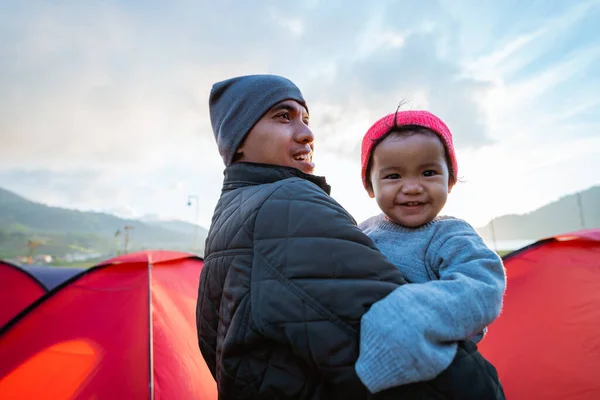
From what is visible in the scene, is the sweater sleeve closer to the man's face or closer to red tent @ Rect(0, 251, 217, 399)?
the man's face

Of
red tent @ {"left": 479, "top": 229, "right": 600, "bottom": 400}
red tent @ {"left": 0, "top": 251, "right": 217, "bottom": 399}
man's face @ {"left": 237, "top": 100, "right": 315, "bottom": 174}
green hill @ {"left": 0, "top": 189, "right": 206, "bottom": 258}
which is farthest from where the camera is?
green hill @ {"left": 0, "top": 189, "right": 206, "bottom": 258}

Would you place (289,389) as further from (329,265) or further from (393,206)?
(393,206)

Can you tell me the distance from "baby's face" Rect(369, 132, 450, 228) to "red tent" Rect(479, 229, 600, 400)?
8.40 feet

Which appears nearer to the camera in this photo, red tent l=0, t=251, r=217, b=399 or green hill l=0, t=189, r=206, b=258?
red tent l=0, t=251, r=217, b=399

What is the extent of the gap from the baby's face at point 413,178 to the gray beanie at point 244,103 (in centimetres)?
64

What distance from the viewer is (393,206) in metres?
1.72

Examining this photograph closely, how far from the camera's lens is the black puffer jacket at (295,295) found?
1.02 metres

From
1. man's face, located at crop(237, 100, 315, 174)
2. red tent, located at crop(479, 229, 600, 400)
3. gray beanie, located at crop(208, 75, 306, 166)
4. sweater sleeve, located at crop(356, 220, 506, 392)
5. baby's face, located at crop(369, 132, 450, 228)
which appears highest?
gray beanie, located at crop(208, 75, 306, 166)

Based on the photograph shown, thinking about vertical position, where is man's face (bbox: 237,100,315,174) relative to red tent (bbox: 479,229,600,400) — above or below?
above

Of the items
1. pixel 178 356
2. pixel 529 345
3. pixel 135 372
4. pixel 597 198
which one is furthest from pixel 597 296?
pixel 597 198

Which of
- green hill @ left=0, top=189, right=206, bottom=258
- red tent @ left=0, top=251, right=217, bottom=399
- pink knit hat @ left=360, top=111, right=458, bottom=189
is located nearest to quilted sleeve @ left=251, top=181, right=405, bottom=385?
pink knit hat @ left=360, top=111, right=458, bottom=189

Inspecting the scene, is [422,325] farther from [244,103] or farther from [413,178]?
[244,103]

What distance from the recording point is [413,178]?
168 centimetres

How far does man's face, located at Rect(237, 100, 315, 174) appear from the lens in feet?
5.96
